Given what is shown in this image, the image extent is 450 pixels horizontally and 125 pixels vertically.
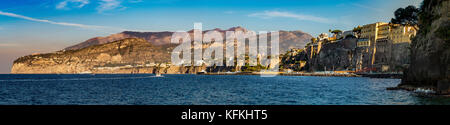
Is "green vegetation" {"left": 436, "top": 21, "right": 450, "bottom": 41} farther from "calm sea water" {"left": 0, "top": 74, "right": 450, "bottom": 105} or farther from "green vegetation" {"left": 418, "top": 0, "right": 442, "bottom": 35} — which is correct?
"calm sea water" {"left": 0, "top": 74, "right": 450, "bottom": 105}

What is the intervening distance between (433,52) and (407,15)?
5304cm

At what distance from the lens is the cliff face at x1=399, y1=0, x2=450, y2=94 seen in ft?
130

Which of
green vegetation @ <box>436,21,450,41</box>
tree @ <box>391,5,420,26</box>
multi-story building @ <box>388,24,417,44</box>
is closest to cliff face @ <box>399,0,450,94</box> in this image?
green vegetation @ <box>436,21,450,41</box>

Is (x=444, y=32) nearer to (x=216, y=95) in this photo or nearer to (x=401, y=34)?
(x=216, y=95)

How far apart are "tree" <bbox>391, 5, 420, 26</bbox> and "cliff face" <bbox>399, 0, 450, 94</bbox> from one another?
137ft

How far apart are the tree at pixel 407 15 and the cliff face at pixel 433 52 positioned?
41740 mm

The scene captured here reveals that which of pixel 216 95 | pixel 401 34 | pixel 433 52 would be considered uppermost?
pixel 401 34

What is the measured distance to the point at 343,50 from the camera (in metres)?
150

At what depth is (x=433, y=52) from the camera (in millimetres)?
42719

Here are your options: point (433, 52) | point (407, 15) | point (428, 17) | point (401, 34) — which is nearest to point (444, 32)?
point (433, 52)

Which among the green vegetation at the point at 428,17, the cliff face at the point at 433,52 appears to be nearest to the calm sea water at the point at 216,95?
the cliff face at the point at 433,52

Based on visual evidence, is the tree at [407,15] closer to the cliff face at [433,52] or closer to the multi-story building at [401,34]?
the multi-story building at [401,34]

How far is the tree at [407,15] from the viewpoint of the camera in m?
89.4
